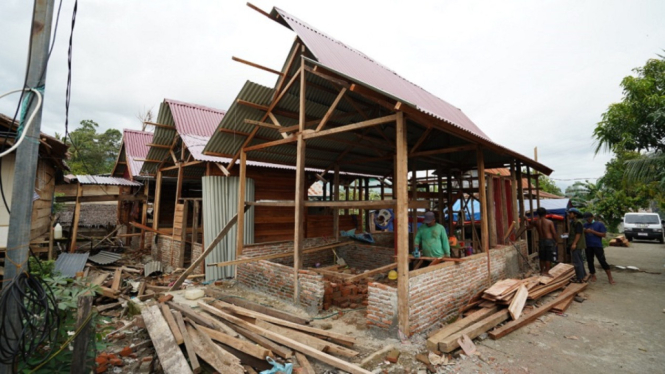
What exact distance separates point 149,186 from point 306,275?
11513 mm

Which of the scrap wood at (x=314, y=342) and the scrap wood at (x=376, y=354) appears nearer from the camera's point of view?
the scrap wood at (x=376, y=354)

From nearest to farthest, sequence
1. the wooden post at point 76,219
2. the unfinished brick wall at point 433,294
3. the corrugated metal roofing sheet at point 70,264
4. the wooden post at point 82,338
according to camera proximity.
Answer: the wooden post at point 82,338 < the unfinished brick wall at point 433,294 < the corrugated metal roofing sheet at point 70,264 < the wooden post at point 76,219

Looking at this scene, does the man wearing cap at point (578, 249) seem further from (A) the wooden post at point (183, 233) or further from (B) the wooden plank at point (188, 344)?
(A) the wooden post at point (183, 233)

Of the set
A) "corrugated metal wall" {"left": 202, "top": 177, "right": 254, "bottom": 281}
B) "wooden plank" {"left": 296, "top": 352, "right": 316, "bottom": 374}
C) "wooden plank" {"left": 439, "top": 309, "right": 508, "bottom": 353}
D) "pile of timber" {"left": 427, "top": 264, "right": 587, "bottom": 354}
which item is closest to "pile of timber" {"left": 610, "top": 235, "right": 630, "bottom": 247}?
"pile of timber" {"left": 427, "top": 264, "right": 587, "bottom": 354}

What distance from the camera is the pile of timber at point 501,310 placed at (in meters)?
4.74

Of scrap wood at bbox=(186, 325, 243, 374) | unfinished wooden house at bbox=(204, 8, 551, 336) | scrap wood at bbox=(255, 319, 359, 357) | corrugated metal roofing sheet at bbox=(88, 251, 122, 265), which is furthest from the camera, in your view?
corrugated metal roofing sheet at bbox=(88, 251, 122, 265)

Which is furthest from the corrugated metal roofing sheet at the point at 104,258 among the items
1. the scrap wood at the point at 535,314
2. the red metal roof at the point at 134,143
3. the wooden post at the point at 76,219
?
the scrap wood at the point at 535,314

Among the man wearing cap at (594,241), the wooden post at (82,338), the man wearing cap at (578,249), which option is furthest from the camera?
the man wearing cap at (594,241)

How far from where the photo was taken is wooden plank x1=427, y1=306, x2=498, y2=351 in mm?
4538

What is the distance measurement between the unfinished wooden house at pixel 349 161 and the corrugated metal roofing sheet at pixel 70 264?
5.22 m

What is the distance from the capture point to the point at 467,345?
462 centimetres

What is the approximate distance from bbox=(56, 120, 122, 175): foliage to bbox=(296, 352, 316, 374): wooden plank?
2876 cm

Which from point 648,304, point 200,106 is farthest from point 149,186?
point 648,304

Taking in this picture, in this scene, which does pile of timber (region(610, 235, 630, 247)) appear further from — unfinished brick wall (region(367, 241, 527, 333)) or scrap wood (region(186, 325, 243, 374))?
scrap wood (region(186, 325, 243, 374))
